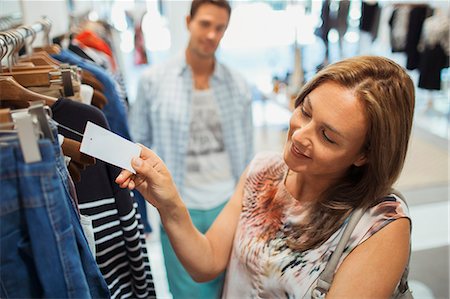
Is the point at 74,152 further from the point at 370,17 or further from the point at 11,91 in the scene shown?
the point at 370,17

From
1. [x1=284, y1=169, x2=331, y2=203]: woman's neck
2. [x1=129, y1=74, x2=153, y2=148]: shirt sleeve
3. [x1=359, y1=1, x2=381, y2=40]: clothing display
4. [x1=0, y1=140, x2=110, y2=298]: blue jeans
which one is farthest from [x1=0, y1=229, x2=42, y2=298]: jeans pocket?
[x1=359, y1=1, x2=381, y2=40]: clothing display

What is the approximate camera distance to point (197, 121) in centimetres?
167

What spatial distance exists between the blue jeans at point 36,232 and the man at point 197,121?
1.07 m

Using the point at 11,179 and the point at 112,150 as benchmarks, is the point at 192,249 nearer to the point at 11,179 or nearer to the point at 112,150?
the point at 112,150

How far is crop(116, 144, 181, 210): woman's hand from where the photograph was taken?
0.77 m

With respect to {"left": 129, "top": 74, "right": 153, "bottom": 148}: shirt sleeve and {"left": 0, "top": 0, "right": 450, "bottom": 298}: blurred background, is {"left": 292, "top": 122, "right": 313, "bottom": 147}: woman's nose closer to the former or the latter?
{"left": 129, "top": 74, "right": 153, "bottom": 148}: shirt sleeve

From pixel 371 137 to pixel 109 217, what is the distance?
0.58 m

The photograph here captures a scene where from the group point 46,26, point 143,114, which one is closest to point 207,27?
point 143,114

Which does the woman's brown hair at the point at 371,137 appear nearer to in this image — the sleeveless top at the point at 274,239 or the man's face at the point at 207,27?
the sleeveless top at the point at 274,239

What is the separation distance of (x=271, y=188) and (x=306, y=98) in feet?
0.92

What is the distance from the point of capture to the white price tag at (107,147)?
2.21 ft

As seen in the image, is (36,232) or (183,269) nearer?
(36,232)

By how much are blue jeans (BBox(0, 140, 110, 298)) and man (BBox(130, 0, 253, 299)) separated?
107 cm

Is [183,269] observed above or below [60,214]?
below
